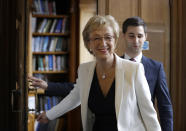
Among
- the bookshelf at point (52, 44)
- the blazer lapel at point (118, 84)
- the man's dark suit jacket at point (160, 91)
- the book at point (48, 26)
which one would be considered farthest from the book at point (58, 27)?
the blazer lapel at point (118, 84)

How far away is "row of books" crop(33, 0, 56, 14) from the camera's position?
4551 mm

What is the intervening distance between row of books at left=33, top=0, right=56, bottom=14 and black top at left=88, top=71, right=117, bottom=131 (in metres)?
3.01

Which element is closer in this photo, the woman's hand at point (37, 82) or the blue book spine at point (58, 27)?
the woman's hand at point (37, 82)

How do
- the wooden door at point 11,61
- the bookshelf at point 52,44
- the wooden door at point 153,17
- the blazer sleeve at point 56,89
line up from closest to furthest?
the wooden door at point 11,61 < the blazer sleeve at point 56,89 < the wooden door at point 153,17 < the bookshelf at point 52,44

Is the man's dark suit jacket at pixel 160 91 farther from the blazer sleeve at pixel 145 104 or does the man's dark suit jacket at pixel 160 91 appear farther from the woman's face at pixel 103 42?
the woman's face at pixel 103 42

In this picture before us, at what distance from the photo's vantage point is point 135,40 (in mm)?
2178

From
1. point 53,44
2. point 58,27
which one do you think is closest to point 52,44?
point 53,44

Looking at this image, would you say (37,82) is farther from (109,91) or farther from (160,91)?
(160,91)

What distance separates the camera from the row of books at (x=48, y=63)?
460 cm

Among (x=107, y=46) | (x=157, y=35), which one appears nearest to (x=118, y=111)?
(x=107, y=46)

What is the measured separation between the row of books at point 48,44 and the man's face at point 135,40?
2.57m

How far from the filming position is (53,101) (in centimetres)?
461

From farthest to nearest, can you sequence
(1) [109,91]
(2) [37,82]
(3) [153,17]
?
1. (3) [153,17]
2. (2) [37,82]
3. (1) [109,91]

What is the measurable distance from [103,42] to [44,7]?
10.0 feet
